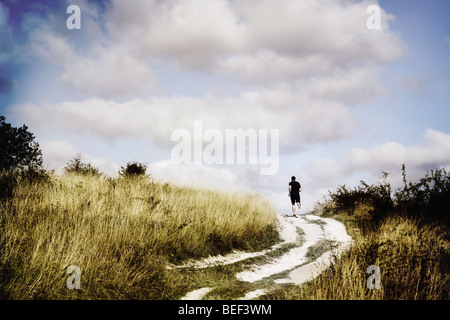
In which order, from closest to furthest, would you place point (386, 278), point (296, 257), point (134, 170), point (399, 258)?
point (386, 278) → point (399, 258) → point (296, 257) → point (134, 170)

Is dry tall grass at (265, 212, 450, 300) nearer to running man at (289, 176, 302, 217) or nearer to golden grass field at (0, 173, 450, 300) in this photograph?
golden grass field at (0, 173, 450, 300)

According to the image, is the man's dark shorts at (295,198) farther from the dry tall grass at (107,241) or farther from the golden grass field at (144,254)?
the golden grass field at (144,254)

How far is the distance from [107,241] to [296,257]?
5319mm

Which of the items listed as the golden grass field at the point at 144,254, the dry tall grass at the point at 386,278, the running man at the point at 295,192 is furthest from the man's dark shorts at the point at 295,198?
the dry tall grass at the point at 386,278

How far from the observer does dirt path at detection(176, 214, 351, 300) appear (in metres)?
6.22

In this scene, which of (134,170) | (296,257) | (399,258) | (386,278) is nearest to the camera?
(386,278)

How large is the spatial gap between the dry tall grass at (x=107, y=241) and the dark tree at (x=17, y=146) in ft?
31.7

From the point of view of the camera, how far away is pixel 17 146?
16.2m

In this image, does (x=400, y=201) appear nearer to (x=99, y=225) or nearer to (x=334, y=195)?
(x=334, y=195)

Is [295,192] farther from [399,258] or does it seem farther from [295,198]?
[399,258]

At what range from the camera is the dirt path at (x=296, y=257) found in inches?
245

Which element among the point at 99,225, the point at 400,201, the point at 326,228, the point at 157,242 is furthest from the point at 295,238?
the point at 99,225

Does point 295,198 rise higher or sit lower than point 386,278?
higher

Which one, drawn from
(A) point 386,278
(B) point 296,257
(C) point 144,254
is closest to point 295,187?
(B) point 296,257
